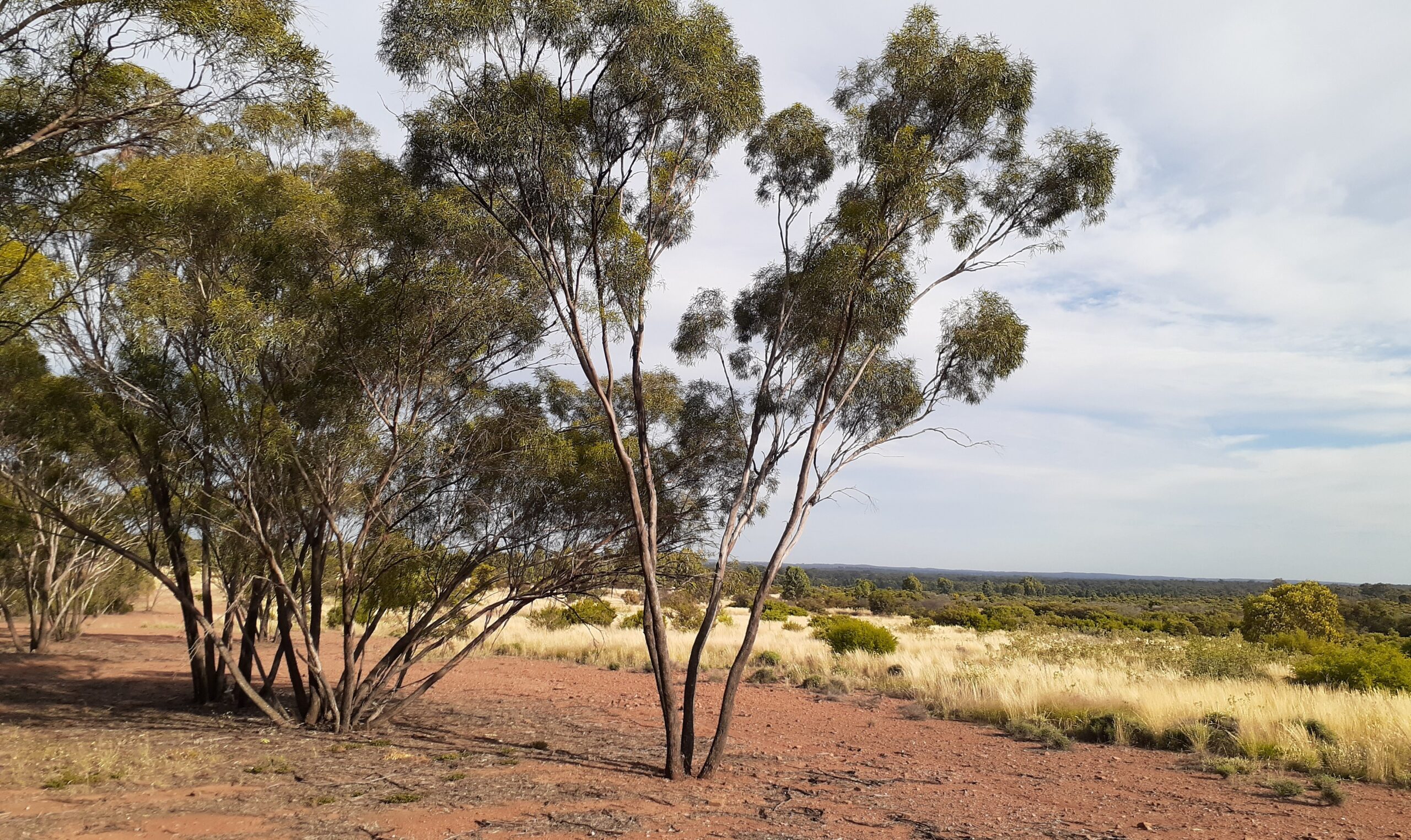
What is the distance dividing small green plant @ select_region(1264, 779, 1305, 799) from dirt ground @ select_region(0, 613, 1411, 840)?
0.11 m

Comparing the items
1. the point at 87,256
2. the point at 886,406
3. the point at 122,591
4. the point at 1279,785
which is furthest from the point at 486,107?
the point at 122,591

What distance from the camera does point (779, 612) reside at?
34.7 metres

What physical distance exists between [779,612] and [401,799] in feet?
94.1

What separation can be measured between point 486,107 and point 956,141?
5.69 m

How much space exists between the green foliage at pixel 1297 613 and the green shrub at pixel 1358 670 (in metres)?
10.4

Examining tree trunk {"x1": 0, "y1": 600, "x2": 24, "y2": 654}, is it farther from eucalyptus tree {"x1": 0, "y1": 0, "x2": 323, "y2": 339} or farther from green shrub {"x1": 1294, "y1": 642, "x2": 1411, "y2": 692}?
green shrub {"x1": 1294, "y1": 642, "x2": 1411, "y2": 692}

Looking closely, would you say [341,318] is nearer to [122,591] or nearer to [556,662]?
[556,662]

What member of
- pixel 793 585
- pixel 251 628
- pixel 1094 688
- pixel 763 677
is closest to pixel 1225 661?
pixel 1094 688

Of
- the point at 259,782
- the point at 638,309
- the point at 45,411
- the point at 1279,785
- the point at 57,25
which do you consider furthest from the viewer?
the point at 45,411

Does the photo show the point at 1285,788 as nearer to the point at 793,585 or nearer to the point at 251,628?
the point at 251,628

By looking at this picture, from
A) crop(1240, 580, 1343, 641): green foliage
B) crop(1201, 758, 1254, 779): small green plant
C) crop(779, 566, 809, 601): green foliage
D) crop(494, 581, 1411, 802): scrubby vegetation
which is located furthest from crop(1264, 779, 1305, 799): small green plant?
crop(779, 566, 809, 601): green foliage

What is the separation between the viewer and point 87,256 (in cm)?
847

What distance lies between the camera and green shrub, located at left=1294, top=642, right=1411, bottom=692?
1288 centimetres

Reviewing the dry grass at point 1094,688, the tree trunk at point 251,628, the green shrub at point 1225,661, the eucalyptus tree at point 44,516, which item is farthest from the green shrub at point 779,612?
the eucalyptus tree at point 44,516
